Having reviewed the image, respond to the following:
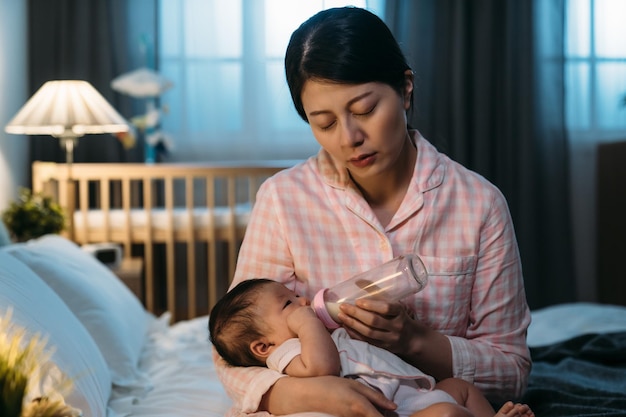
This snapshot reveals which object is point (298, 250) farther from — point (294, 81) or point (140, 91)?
point (140, 91)

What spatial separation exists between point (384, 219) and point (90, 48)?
3.37 metres

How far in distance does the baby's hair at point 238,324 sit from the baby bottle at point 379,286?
11cm

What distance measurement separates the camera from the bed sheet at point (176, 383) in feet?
5.46

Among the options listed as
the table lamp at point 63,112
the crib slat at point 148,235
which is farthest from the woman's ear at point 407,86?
the crib slat at point 148,235

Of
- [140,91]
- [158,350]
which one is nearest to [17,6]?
[140,91]

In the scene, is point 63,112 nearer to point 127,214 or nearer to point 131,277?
point 127,214

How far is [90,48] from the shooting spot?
454 cm

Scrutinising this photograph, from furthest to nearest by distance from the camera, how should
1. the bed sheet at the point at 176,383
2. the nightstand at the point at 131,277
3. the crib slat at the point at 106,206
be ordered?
the crib slat at the point at 106,206, the nightstand at the point at 131,277, the bed sheet at the point at 176,383

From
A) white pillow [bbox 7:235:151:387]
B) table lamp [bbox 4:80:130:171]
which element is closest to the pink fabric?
white pillow [bbox 7:235:151:387]

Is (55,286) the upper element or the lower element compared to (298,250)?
lower

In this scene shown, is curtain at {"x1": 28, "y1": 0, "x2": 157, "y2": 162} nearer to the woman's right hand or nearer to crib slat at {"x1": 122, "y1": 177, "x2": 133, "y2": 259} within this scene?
crib slat at {"x1": 122, "y1": 177, "x2": 133, "y2": 259}

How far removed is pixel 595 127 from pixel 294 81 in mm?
3930

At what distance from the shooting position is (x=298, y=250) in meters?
1.55

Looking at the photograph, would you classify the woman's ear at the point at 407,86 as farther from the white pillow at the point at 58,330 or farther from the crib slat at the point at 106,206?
the crib slat at the point at 106,206
